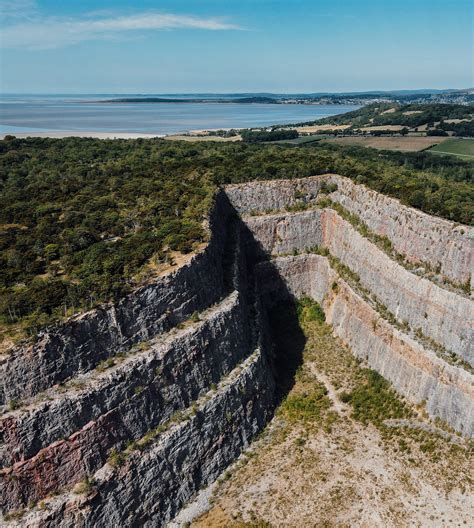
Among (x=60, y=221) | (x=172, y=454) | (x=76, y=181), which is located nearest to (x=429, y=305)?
(x=172, y=454)

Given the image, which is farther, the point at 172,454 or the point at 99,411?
the point at 172,454

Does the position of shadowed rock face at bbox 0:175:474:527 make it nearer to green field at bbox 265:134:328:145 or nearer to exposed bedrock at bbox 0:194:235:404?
exposed bedrock at bbox 0:194:235:404

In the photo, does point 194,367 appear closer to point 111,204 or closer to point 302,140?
point 111,204

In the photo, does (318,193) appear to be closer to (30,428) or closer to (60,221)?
(60,221)

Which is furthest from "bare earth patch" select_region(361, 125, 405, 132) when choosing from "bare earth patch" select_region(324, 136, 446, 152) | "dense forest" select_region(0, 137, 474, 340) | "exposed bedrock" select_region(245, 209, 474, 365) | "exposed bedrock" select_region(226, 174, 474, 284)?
"exposed bedrock" select_region(245, 209, 474, 365)

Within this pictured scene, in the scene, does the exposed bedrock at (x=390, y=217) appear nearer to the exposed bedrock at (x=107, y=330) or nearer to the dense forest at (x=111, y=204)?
the dense forest at (x=111, y=204)
